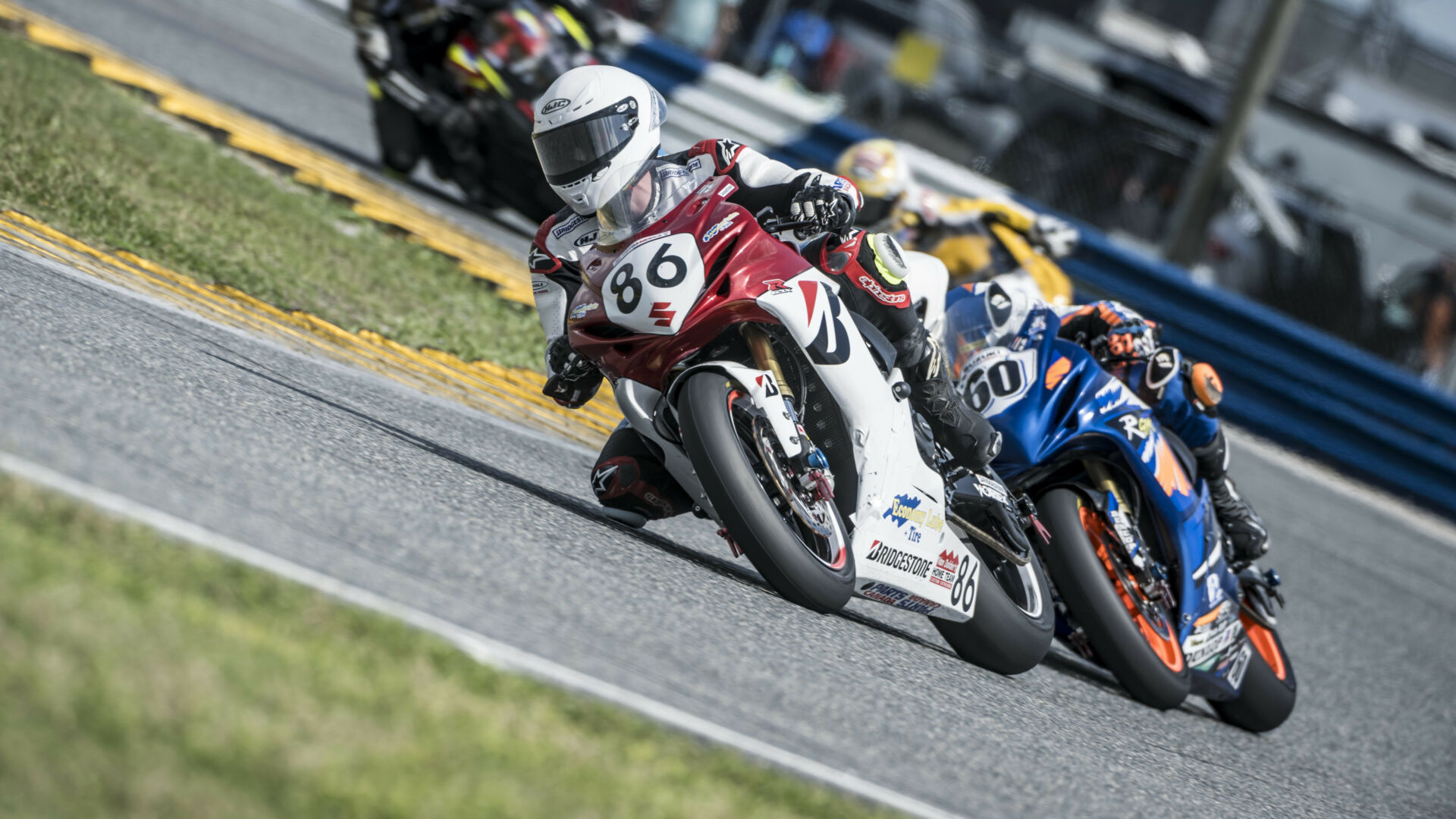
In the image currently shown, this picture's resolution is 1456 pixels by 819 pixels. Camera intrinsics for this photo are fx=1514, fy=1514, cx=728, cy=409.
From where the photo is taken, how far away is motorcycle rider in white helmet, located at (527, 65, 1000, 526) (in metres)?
4.52

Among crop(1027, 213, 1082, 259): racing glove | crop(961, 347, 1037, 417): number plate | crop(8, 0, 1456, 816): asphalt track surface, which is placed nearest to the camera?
crop(8, 0, 1456, 816): asphalt track surface

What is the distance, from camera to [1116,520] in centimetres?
509

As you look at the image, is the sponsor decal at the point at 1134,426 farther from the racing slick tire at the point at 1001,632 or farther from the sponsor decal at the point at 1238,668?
the sponsor decal at the point at 1238,668

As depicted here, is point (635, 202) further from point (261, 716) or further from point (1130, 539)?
point (261, 716)

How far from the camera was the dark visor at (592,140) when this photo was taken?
4488mm

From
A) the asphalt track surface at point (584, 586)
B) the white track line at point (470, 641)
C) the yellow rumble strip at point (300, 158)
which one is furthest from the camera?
the yellow rumble strip at point (300, 158)

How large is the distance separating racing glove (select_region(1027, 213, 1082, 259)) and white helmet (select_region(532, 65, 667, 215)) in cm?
389

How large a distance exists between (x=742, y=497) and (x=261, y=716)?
1.76m

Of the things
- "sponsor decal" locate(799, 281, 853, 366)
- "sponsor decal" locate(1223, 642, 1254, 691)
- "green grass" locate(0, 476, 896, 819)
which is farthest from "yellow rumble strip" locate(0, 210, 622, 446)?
"green grass" locate(0, 476, 896, 819)

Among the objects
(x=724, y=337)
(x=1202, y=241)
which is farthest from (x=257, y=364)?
(x=1202, y=241)

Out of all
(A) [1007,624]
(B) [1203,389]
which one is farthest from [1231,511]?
(A) [1007,624]

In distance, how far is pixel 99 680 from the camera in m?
2.40

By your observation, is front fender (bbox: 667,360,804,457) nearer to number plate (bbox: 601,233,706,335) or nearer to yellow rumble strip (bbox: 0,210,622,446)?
number plate (bbox: 601,233,706,335)

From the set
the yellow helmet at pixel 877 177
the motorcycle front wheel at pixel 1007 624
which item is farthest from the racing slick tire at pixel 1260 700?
the yellow helmet at pixel 877 177
